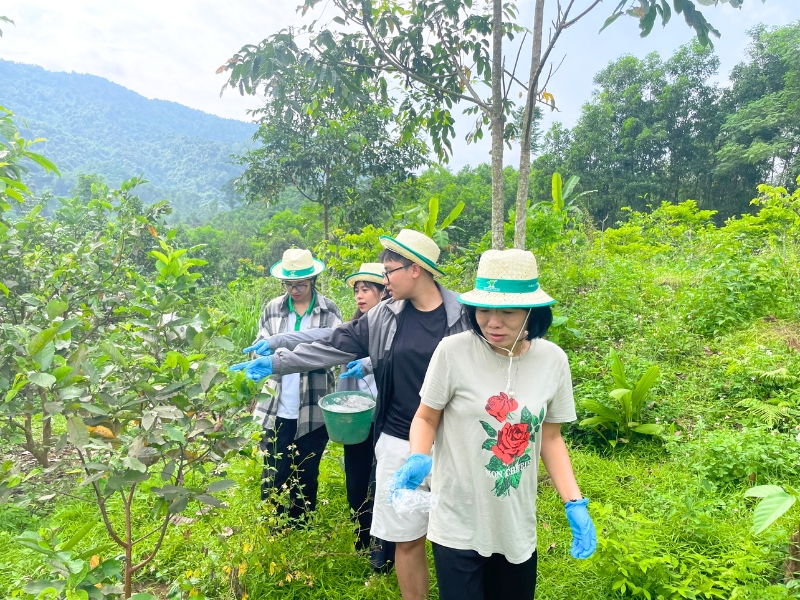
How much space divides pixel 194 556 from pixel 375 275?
1671mm

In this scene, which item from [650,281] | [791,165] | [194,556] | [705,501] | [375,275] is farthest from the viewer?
[791,165]

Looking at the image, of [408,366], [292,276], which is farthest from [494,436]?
[292,276]

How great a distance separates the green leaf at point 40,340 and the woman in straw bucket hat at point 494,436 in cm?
102

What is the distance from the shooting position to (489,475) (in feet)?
5.08

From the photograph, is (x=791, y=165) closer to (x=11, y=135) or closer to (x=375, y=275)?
(x=375, y=275)

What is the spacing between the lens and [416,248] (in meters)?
2.19

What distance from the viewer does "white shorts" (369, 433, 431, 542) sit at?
2018 millimetres

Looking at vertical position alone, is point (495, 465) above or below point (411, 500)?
above

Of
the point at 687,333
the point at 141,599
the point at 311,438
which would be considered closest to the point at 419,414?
the point at 141,599

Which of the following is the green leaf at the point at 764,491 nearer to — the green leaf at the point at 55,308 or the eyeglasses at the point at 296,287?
the green leaf at the point at 55,308

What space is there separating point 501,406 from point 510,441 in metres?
0.11

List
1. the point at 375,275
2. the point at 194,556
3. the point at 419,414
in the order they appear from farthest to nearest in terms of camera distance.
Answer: the point at 375,275 → the point at 194,556 → the point at 419,414

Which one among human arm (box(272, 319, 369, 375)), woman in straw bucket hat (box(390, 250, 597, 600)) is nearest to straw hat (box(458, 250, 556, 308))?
woman in straw bucket hat (box(390, 250, 597, 600))

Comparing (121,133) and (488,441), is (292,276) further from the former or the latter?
(121,133)
